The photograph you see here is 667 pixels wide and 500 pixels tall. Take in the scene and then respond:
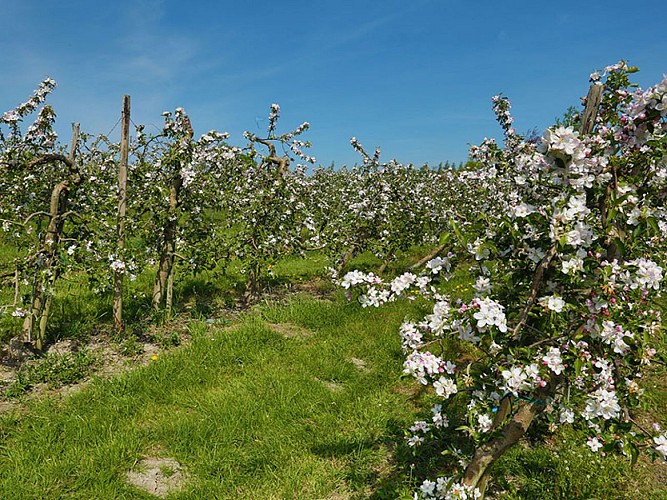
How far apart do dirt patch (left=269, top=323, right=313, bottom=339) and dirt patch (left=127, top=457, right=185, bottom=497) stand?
2.46m

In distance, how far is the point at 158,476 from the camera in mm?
3178

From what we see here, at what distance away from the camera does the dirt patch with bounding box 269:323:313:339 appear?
5.71 metres

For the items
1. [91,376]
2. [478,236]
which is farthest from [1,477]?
[478,236]

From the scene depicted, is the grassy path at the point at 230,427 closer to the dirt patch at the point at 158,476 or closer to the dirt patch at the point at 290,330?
the dirt patch at the point at 158,476

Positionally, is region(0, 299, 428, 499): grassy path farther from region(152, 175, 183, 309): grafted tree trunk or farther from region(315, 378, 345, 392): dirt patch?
region(152, 175, 183, 309): grafted tree trunk

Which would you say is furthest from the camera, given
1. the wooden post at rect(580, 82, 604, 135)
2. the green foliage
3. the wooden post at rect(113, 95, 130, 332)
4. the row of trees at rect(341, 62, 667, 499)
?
the wooden post at rect(113, 95, 130, 332)

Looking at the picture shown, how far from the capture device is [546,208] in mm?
2053

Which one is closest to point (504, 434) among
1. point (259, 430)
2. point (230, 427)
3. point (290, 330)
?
point (259, 430)

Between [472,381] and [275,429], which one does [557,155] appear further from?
[275,429]

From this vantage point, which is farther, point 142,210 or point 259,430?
point 142,210

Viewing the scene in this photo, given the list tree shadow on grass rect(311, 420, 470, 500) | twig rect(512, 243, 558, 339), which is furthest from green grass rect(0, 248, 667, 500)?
twig rect(512, 243, 558, 339)

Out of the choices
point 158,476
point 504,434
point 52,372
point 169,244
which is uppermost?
point 169,244

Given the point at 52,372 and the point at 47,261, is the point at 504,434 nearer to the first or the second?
the point at 52,372

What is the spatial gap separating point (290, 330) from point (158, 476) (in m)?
2.89
